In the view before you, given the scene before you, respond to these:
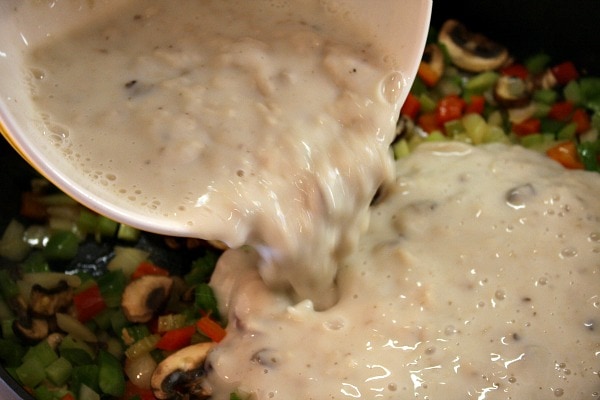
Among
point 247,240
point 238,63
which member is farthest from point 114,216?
point 238,63

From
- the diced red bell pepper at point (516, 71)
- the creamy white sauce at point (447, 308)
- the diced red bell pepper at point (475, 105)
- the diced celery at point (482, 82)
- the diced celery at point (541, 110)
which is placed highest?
the diced red bell pepper at point (516, 71)

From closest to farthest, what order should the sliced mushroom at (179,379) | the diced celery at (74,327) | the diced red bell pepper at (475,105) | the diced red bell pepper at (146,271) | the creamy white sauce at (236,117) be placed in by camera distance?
the creamy white sauce at (236,117), the sliced mushroom at (179,379), the diced celery at (74,327), the diced red bell pepper at (146,271), the diced red bell pepper at (475,105)

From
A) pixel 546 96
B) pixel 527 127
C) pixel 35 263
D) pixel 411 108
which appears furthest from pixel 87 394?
pixel 546 96

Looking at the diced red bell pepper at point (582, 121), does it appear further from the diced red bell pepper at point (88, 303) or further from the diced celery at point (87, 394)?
the diced celery at point (87, 394)

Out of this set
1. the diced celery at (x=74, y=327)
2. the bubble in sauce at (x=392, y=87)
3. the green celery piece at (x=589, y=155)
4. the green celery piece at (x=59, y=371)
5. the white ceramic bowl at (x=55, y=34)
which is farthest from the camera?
the green celery piece at (x=589, y=155)

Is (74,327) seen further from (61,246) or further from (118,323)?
(61,246)

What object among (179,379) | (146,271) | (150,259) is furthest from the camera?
(150,259)

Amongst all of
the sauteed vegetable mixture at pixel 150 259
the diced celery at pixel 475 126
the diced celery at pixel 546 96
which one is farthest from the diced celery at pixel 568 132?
the diced celery at pixel 475 126
